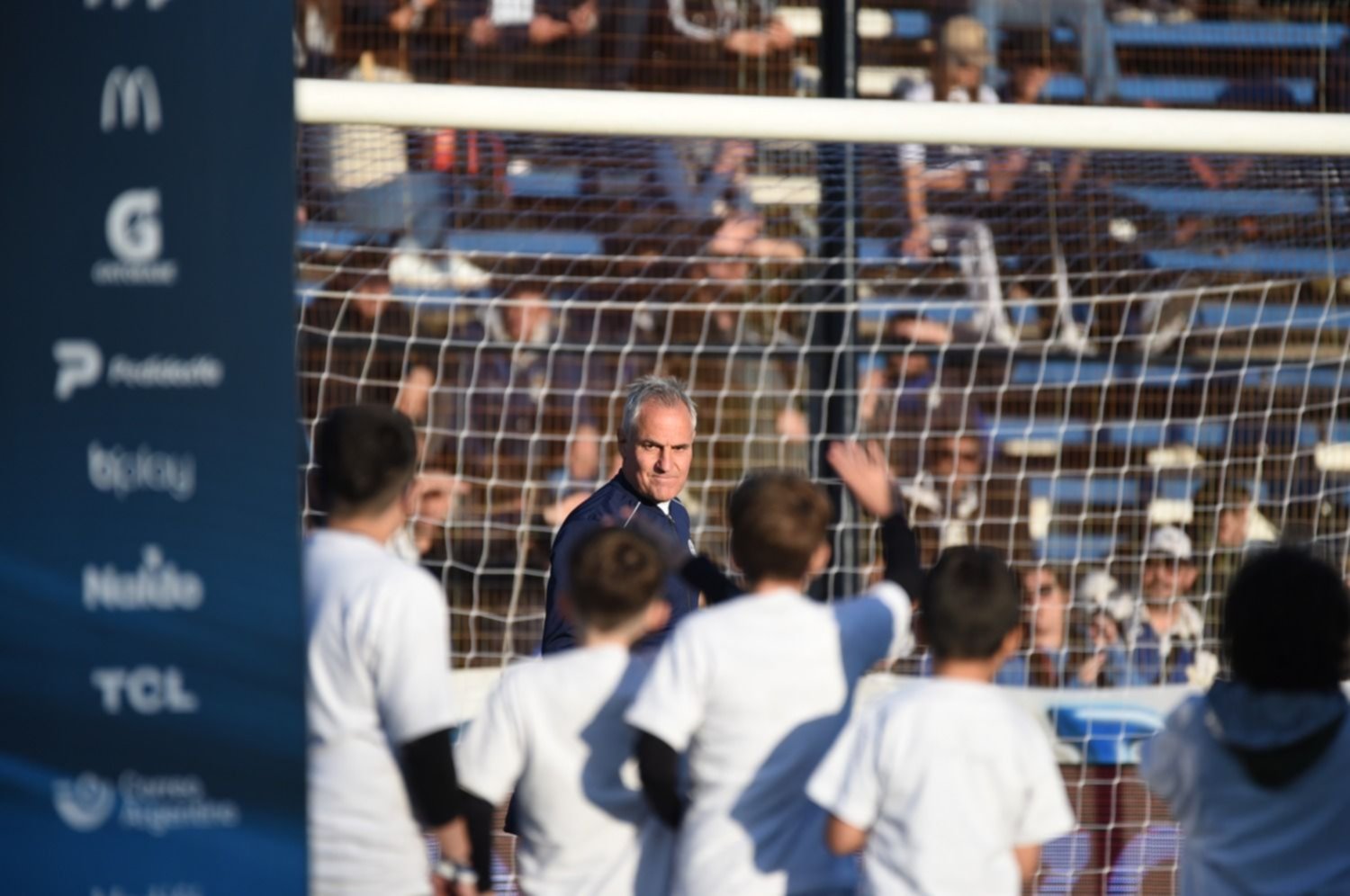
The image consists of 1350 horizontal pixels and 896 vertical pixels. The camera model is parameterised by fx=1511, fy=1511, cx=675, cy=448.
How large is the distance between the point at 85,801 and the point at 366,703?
45 centimetres

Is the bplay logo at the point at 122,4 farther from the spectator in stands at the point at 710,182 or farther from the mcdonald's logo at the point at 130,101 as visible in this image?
the spectator in stands at the point at 710,182

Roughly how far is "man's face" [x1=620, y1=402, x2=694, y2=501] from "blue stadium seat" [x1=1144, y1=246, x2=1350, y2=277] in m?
3.73

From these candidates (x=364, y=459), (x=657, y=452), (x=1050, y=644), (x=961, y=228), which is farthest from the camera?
(x=961, y=228)

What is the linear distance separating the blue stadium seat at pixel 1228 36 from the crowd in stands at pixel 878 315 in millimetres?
70

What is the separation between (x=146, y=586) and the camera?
78.9 inches

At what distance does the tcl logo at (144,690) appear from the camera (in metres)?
1.99

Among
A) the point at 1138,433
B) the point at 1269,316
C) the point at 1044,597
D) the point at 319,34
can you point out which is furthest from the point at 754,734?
the point at 1269,316

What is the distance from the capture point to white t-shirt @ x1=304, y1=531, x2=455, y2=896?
2279 millimetres

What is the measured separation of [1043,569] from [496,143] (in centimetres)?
284

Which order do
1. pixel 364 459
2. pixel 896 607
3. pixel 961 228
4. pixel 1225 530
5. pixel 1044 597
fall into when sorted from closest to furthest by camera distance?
pixel 364 459 < pixel 896 607 < pixel 1044 597 < pixel 1225 530 < pixel 961 228

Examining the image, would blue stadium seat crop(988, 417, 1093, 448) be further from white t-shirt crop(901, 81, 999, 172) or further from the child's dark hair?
the child's dark hair

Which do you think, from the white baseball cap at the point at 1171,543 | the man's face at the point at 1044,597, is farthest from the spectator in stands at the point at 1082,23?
the man's face at the point at 1044,597

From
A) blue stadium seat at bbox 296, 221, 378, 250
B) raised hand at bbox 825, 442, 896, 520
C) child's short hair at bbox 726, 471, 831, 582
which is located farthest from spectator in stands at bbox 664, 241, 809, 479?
child's short hair at bbox 726, 471, 831, 582

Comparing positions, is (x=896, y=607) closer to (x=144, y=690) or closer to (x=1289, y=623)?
Answer: (x=1289, y=623)
